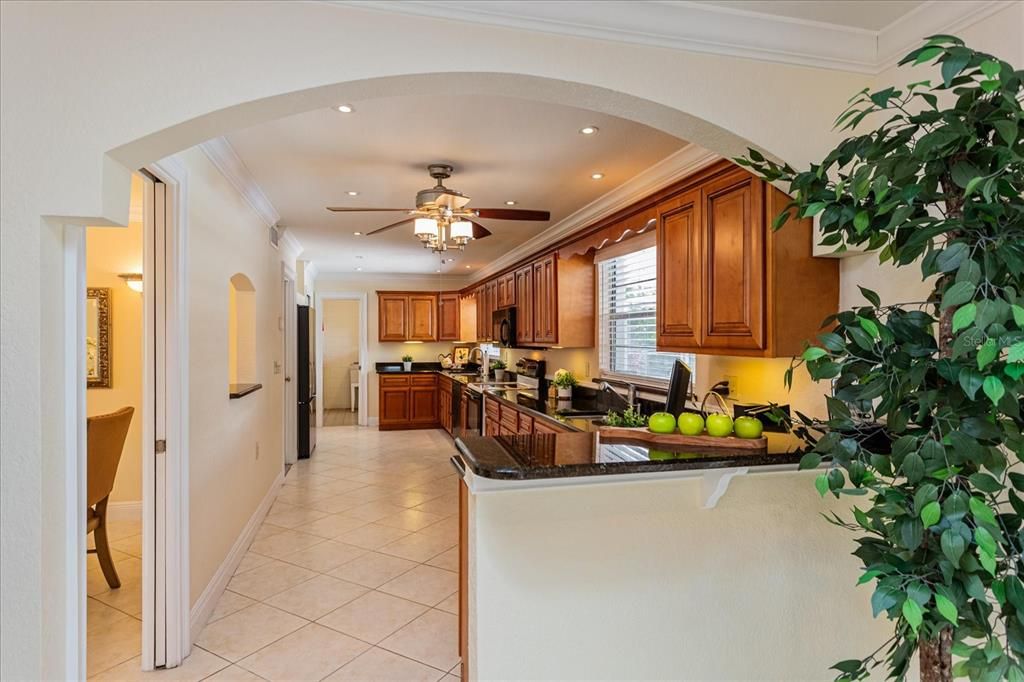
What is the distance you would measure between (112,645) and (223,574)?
1.98ft

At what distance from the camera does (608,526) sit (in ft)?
6.08

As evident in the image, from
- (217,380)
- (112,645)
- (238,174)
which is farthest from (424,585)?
(238,174)

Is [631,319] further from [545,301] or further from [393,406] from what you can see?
[393,406]

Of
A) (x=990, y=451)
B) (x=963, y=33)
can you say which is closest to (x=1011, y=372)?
(x=990, y=451)

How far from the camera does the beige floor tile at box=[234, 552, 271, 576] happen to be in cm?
339

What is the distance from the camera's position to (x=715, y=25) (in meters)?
1.82

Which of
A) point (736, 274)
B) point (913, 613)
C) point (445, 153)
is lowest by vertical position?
point (913, 613)

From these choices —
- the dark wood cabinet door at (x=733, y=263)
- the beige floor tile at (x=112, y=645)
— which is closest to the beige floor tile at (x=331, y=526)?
the beige floor tile at (x=112, y=645)

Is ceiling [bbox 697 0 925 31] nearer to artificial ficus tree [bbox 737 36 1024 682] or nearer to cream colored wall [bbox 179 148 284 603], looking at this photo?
artificial ficus tree [bbox 737 36 1024 682]

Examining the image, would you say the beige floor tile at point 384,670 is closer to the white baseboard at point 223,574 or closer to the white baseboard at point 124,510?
the white baseboard at point 223,574

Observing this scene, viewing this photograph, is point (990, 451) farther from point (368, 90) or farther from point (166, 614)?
point (166, 614)

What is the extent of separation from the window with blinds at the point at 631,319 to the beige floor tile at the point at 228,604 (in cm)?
287

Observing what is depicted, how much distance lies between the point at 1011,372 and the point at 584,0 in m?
1.50

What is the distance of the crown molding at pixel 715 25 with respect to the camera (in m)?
1.65
